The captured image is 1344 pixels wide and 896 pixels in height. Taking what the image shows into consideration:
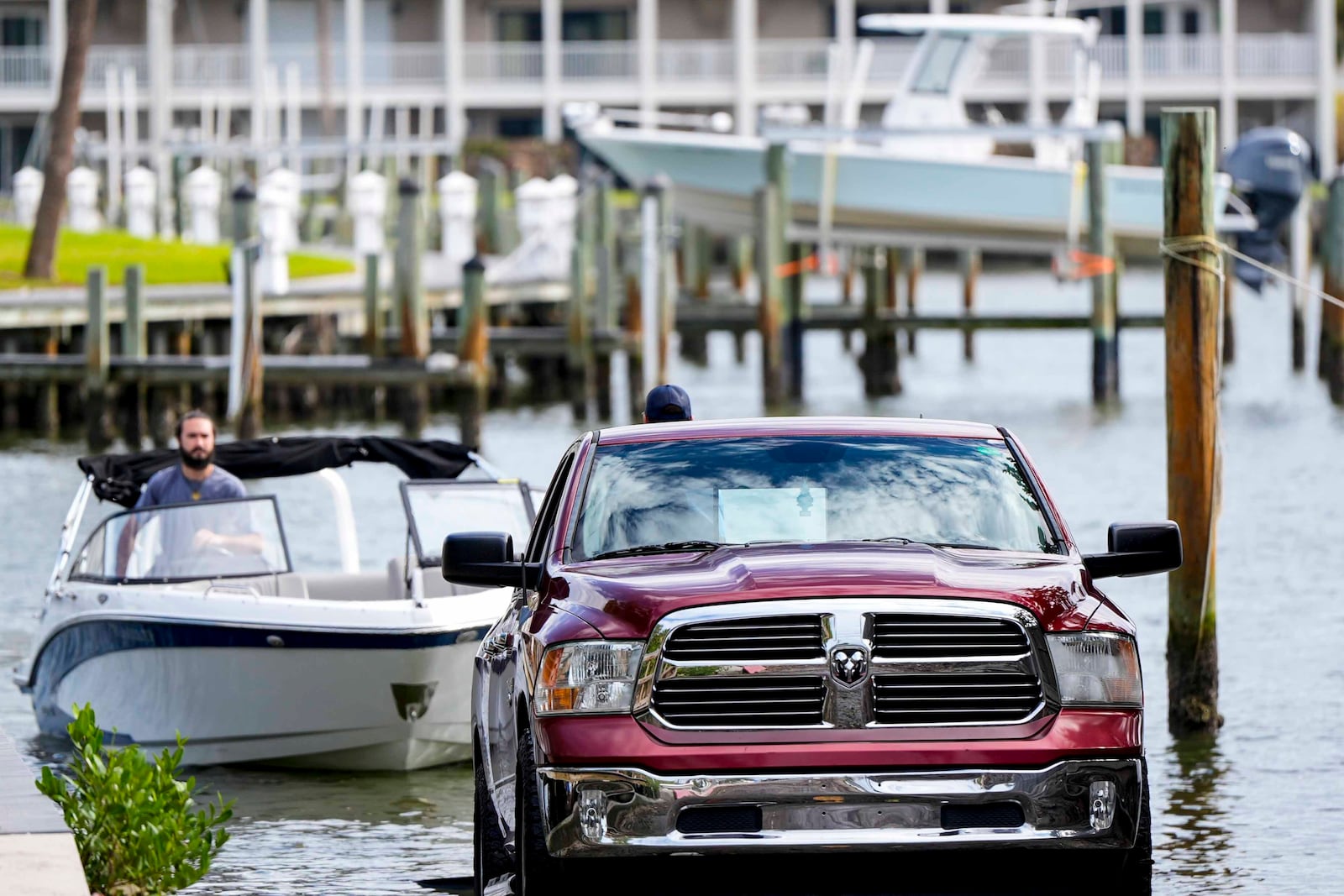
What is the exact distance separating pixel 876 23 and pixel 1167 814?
23894 millimetres

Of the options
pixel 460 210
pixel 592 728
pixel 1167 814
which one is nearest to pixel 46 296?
pixel 460 210

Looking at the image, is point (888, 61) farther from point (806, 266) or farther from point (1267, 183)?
point (1267, 183)

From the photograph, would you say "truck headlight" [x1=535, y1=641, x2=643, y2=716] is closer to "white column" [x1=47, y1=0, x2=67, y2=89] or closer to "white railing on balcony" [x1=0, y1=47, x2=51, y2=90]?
"white column" [x1=47, y1=0, x2=67, y2=89]

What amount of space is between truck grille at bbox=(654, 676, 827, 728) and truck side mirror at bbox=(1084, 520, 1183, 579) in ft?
4.52

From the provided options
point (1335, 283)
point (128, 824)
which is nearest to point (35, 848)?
point (128, 824)

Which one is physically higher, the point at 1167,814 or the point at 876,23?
the point at 876,23

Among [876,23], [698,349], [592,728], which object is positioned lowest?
[698,349]

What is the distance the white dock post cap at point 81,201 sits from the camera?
50.9 meters

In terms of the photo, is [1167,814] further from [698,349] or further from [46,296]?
[698,349]

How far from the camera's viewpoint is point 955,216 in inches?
1532

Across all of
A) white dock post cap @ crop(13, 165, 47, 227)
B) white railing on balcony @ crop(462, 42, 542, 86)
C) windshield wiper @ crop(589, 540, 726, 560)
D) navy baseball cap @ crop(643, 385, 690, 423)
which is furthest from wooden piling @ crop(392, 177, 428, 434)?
white railing on balcony @ crop(462, 42, 542, 86)

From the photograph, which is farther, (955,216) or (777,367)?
(955,216)

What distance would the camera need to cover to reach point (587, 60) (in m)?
75.2

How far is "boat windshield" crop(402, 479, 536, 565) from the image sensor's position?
1322cm
